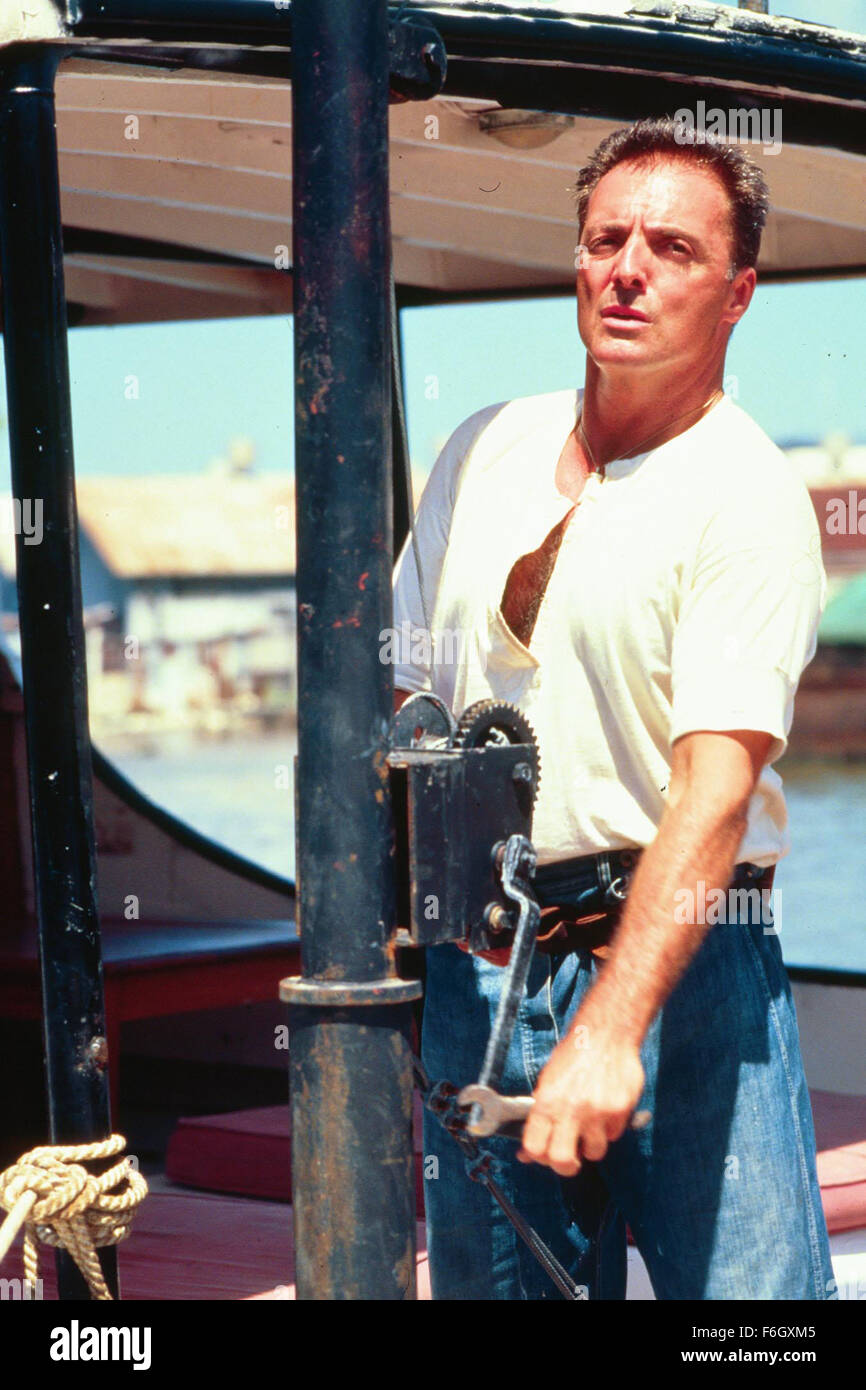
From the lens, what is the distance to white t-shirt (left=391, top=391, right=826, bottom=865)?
1.68 m

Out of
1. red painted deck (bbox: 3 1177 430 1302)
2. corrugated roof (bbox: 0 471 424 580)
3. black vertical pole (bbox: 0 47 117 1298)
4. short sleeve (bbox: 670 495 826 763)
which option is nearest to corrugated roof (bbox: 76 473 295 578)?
corrugated roof (bbox: 0 471 424 580)

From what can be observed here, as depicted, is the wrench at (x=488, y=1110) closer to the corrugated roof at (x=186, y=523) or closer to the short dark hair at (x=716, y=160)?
the short dark hair at (x=716, y=160)

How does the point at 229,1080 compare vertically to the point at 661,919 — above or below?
below

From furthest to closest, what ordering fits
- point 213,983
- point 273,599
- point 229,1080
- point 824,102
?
point 273,599
point 229,1080
point 213,983
point 824,102

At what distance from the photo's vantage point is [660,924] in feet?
5.09

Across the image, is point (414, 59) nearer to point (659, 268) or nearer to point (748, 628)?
point (659, 268)

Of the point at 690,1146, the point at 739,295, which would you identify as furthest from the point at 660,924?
the point at 739,295

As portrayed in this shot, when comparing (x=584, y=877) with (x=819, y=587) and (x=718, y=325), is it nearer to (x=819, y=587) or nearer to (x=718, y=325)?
(x=819, y=587)

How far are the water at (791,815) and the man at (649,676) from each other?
27.1m

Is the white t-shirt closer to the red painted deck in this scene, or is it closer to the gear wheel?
the gear wheel

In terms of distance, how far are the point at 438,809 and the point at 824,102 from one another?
1354mm

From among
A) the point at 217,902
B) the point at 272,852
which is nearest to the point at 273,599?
the point at 272,852

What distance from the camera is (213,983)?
4258 millimetres

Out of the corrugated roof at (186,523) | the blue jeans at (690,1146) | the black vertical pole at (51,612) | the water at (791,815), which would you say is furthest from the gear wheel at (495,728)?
the corrugated roof at (186,523)
